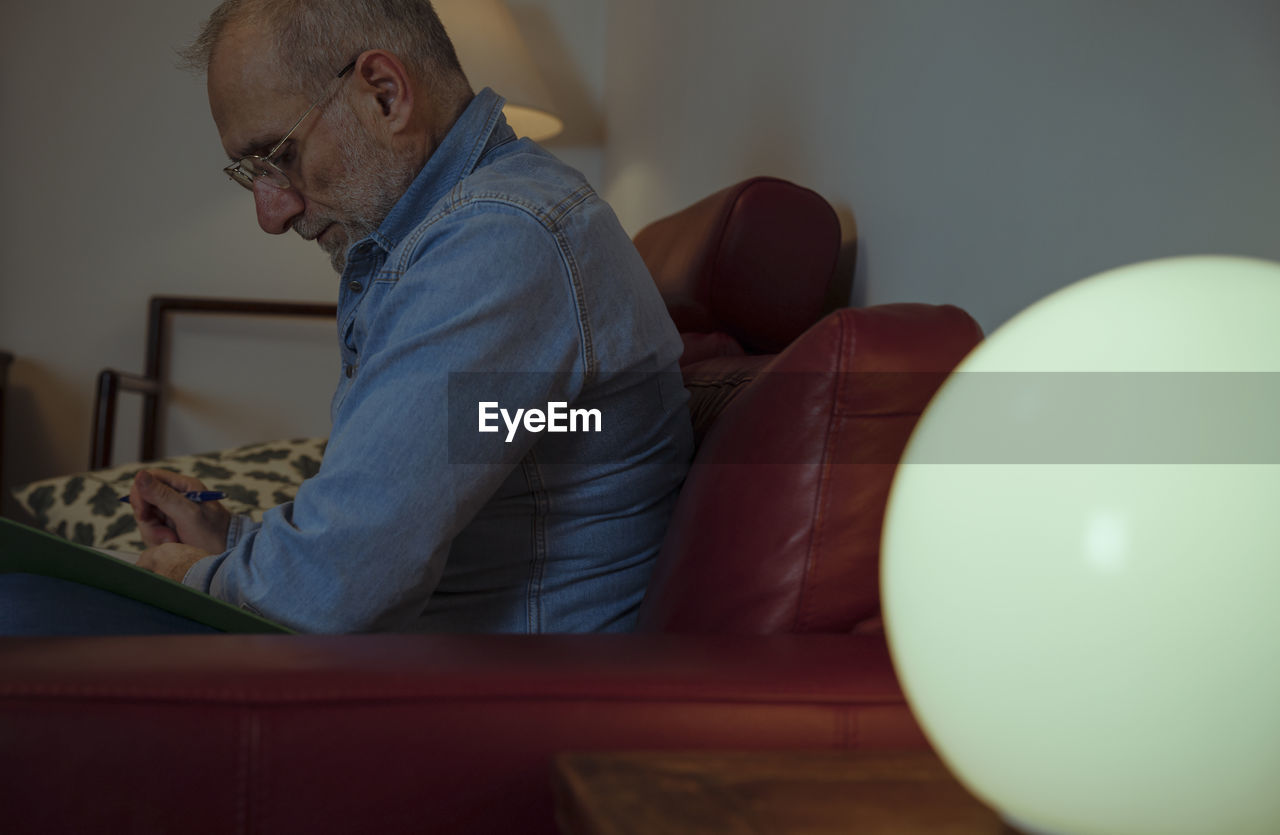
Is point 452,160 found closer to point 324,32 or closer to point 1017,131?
point 324,32

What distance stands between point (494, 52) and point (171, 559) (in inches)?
84.1

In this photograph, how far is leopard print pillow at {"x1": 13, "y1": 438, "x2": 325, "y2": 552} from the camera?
2.24 metres

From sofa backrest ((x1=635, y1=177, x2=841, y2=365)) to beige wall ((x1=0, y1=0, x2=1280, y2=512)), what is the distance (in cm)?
8

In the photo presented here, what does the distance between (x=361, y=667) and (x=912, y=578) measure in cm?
29

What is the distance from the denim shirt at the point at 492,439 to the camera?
2.54 ft

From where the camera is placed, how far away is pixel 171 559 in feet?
3.29

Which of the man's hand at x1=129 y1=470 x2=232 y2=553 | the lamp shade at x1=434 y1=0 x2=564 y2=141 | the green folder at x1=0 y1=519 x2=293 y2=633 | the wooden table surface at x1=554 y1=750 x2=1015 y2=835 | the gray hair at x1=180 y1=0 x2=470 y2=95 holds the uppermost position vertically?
the lamp shade at x1=434 y1=0 x2=564 y2=141

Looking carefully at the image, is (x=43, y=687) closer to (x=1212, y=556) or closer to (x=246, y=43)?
(x=1212, y=556)

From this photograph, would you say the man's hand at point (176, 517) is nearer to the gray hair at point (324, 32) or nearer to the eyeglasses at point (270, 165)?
the eyeglasses at point (270, 165)

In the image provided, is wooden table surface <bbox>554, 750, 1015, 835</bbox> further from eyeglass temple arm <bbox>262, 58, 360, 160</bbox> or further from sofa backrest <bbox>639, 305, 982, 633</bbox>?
eyeglass temple arm <bbox>262, 58, 360, 160</bbox>

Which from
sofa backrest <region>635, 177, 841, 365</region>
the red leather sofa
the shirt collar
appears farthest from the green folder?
sofa backrest <region>635, 177, 841, 365</region>

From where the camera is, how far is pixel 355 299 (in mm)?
1154

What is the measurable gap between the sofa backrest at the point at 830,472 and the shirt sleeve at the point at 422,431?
0.20 m

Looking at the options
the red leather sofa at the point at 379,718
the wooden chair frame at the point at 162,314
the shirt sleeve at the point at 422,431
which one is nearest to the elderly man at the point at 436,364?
the shirt sleeve at the point at 422,431
